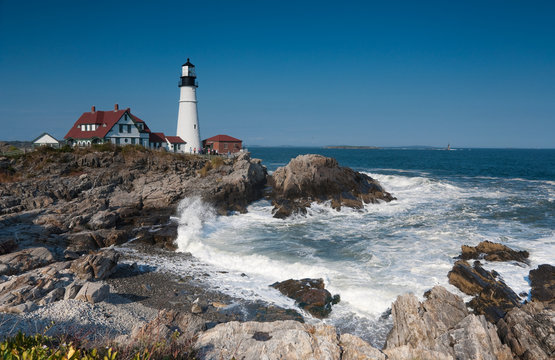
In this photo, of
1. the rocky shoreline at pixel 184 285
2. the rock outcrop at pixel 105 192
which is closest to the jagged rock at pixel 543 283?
the rocky shoreline at pixel 184 285

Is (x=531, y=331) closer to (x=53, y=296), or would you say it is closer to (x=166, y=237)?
(x=53, y=296)

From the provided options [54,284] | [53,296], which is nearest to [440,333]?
[53,296]

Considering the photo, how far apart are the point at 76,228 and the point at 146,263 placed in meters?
7.27

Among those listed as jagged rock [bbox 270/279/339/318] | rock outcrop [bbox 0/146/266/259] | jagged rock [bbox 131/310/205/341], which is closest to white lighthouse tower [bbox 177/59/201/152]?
rock outcrop [bbox 0/146/266/259]

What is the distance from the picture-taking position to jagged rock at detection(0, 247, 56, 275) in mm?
14127

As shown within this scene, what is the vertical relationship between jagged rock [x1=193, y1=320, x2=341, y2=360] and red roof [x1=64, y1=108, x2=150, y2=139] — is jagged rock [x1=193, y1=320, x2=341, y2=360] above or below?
below

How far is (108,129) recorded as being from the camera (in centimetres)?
4128

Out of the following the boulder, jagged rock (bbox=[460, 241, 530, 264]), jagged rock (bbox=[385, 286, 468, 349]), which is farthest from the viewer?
jagged rock (bbox=[460, 241, 530, 264])

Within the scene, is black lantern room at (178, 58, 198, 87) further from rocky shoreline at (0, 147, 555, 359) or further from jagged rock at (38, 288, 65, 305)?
jagged rock at (38, 288, 65, 305)

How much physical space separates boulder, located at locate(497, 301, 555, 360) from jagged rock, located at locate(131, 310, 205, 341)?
7817 millimetres

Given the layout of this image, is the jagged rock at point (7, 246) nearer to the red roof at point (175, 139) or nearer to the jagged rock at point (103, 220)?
the jagged rock at point (103, 220)

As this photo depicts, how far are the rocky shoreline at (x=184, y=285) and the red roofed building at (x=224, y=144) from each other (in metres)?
17.3

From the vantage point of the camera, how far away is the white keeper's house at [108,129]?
41625mm

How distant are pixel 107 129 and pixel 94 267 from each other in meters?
30.9
